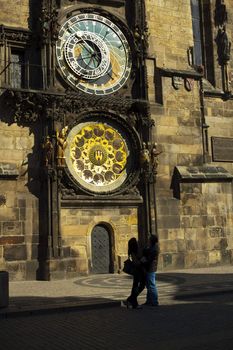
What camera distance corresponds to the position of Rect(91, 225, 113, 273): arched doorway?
17422 millimetres

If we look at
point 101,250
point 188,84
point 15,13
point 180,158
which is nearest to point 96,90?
point 15,13

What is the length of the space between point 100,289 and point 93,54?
31.1ft

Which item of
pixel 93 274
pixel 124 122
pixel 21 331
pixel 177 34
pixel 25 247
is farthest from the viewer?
pixel 177 34

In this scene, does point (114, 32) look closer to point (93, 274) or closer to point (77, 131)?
point (77, 131)

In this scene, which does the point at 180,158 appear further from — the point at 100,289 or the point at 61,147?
the point at 100,289

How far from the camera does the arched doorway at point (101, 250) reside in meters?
17.4

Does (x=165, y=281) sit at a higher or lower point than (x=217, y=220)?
lower

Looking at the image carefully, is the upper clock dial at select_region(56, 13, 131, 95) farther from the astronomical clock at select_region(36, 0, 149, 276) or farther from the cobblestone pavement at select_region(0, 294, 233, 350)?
the cobblestone pavement at select_region(0, 294, 233, 350)

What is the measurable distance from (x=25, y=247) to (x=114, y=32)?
9.15 meters

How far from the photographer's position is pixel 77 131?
17688 mm

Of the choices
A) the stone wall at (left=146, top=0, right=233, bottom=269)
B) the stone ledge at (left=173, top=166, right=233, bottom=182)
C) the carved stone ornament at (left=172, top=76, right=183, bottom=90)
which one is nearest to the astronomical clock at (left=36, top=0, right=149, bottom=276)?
the stone wall at (left=146, top=0, right=233, bottom=269)

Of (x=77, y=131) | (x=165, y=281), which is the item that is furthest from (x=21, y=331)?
(x=77, y=131)

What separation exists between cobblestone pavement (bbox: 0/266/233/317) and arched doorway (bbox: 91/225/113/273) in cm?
71

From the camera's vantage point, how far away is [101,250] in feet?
57.7
